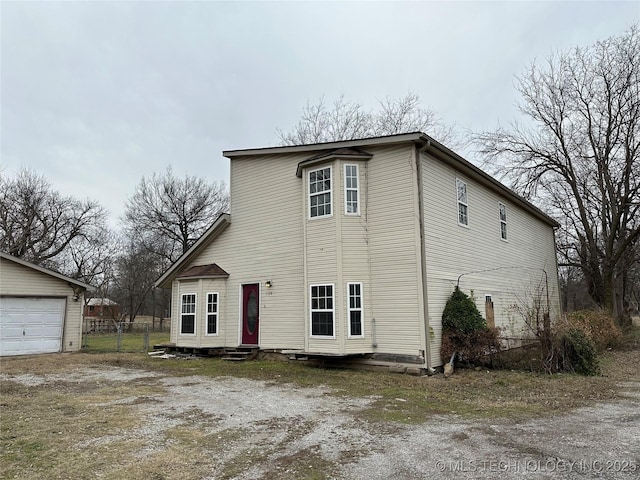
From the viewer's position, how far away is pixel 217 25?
13.6 meters

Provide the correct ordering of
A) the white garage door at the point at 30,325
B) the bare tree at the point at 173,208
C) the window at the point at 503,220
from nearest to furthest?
the white garage door at the point at 30,325 < the window at the point at 503,220 < the bare tree at the point at 173,208

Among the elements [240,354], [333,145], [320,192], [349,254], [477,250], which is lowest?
[240,354]

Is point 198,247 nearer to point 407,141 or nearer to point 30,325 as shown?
point 30,325

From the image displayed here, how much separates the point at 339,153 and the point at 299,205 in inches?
87.2

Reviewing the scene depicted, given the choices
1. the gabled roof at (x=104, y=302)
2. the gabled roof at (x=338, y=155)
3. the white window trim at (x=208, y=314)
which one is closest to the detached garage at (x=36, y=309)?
the white window trim at (x=208, y=314)

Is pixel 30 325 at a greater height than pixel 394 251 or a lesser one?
lesser

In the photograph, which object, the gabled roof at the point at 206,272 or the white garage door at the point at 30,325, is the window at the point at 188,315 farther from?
the white garage door at the point at 30,325

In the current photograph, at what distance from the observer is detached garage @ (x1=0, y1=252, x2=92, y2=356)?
54.1 feet

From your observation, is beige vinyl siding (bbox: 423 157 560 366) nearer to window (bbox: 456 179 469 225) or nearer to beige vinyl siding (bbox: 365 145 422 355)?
window (bbox: 456 179 469 225)

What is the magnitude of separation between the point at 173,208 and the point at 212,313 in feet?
82.1

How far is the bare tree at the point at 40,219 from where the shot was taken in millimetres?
33000

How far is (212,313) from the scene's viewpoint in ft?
50.3

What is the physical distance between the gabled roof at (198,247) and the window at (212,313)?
203 centimetres

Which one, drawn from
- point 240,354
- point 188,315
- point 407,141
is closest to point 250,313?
point 240,354
